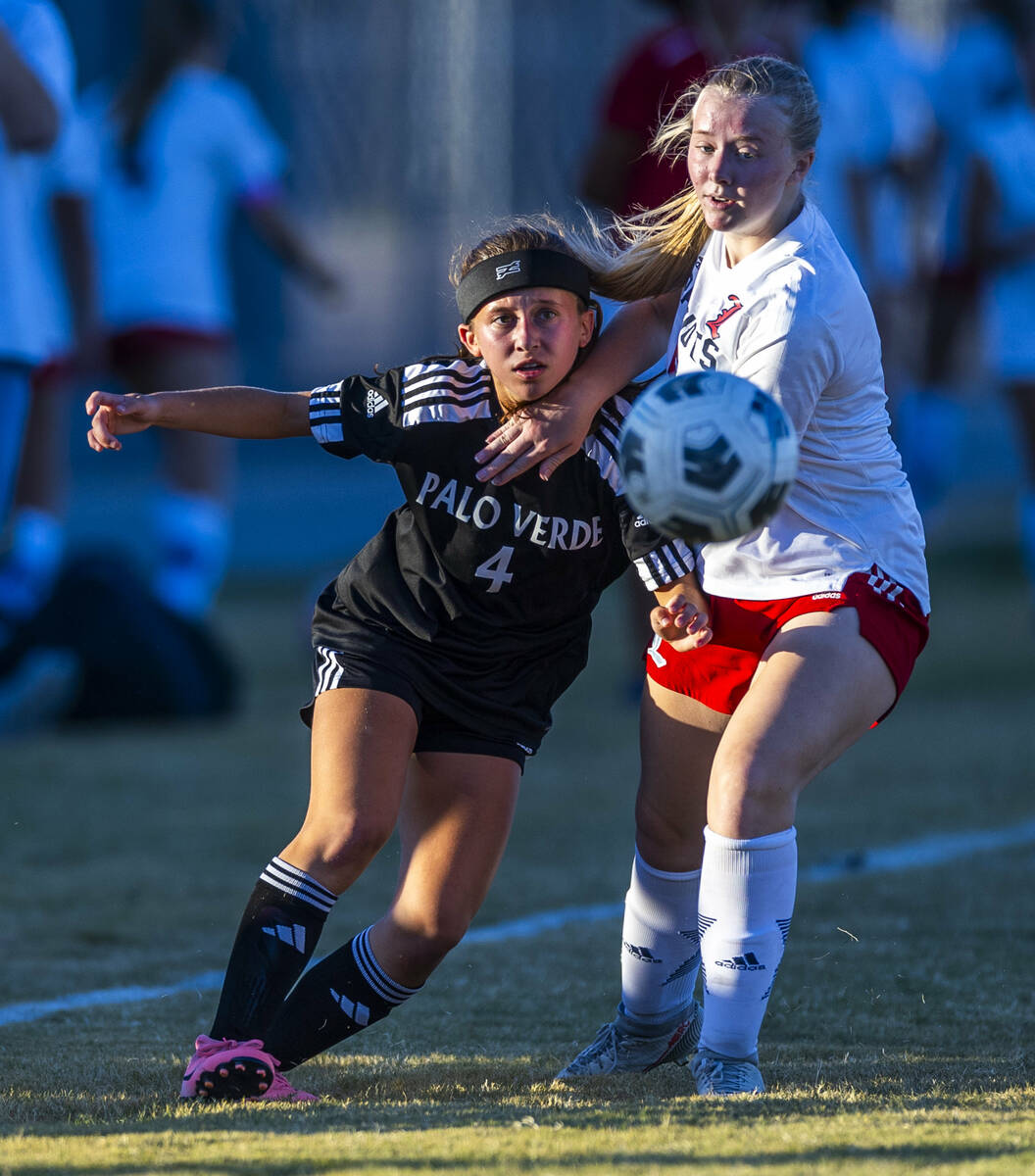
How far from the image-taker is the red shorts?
3.00 metres

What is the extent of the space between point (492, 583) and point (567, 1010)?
97 centimetres

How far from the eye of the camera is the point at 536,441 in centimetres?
304

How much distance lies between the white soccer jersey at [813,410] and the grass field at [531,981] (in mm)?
803

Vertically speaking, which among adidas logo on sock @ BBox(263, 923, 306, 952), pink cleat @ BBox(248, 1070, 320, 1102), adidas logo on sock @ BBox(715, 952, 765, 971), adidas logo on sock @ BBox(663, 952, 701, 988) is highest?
adidas logo on sock @ BBox(263, 923, 306, 952)

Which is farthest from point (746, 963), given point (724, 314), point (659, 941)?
point (724, 314)

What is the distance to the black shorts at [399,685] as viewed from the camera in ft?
10.2

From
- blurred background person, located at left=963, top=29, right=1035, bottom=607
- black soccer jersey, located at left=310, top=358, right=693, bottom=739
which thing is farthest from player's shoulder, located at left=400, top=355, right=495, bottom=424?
blurred background person, located at left=963, top=29, right=1035, bottom=607

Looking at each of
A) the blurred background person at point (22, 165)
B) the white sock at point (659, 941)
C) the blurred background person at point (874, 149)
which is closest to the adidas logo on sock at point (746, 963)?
the white sock at point (659, 941)

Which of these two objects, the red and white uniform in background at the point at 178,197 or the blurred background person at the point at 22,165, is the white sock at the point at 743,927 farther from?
the red and white uniform in background at the point at 178,197

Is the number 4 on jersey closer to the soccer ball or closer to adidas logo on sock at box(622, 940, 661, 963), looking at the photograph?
the soccer ball

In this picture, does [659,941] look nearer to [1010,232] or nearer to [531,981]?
[531,981]

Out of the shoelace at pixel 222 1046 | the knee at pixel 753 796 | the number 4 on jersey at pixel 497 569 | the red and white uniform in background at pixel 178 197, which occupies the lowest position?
the shoelace at pixel 222 1046

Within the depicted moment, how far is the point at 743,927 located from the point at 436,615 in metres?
0.71

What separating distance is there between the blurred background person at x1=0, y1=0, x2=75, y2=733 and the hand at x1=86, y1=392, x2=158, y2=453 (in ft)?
6.49
